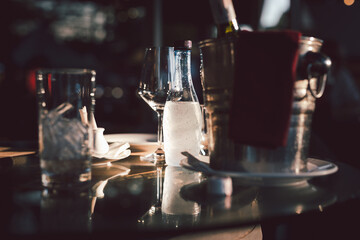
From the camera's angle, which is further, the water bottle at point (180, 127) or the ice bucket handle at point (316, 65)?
the water bottle at point (180, 127)

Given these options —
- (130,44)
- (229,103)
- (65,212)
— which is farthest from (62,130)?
(130,44)

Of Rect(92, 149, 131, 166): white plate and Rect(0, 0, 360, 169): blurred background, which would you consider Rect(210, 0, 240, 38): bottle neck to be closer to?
Rect(0, 0, 360, 169): blurred background

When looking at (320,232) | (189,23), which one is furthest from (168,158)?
(189,23)

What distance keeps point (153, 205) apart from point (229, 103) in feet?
0.77

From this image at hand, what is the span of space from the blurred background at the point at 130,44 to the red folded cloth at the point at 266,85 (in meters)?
0.32

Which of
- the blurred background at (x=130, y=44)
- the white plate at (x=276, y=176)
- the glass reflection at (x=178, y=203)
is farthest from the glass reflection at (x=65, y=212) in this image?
the blurred background at (x=130, y=44)

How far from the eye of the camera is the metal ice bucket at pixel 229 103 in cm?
66

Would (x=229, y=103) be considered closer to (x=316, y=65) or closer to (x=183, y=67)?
(x=316, y=65)

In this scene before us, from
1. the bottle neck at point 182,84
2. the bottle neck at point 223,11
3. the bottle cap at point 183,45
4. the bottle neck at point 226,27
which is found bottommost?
the bottle neck at point 182,84

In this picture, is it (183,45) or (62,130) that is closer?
(62,130)

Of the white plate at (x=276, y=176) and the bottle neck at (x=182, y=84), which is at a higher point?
the bottle neck at (x=182, y=84)

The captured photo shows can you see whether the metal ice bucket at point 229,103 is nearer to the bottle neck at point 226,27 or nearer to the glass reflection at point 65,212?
the bottle neck at point 226,27

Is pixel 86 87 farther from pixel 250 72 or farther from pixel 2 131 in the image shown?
pixel 2 131

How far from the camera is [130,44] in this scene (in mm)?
9562
